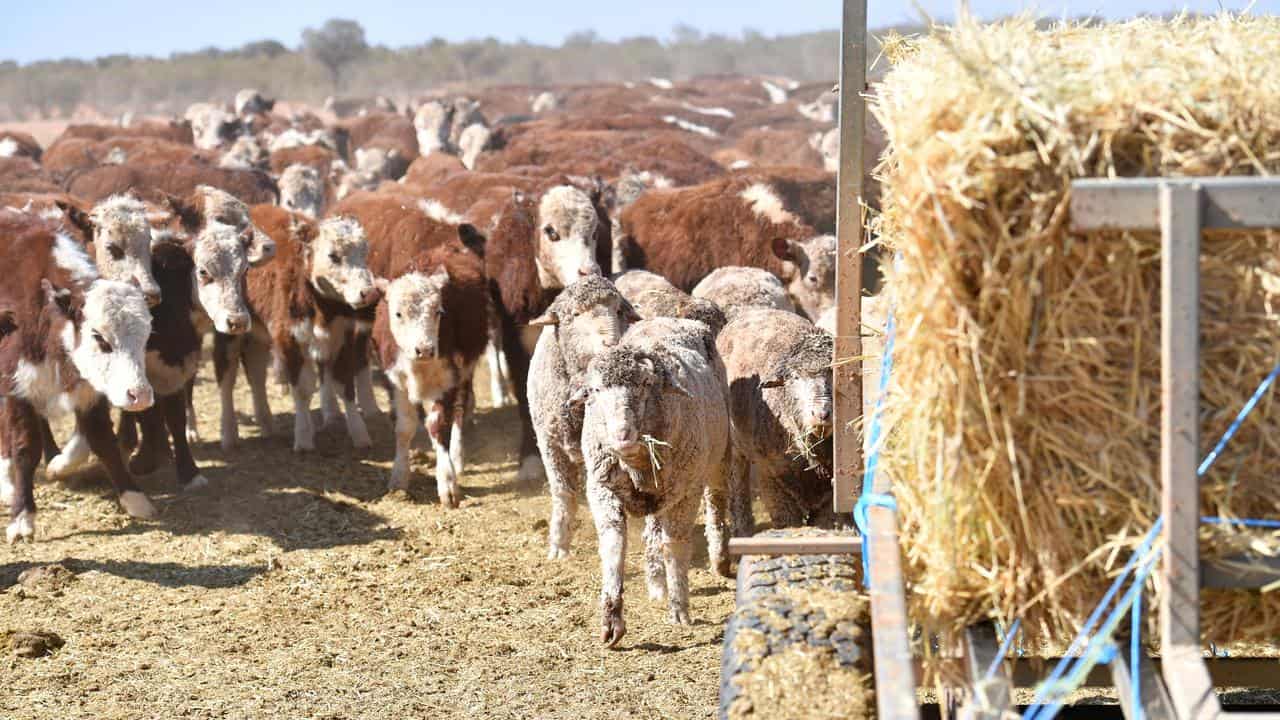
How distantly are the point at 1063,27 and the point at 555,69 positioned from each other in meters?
91.3

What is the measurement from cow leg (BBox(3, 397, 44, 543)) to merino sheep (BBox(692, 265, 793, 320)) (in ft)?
15.0

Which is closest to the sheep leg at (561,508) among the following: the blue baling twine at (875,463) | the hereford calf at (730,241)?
the hereford calf at (730,241)

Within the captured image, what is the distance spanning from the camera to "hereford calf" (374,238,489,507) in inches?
394

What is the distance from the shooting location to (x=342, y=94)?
74.7 m

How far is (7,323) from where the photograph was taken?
9.38 m

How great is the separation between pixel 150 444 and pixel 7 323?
190cm

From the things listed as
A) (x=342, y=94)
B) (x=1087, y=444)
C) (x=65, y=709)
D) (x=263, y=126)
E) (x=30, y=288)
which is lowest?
(x=65, y=709)

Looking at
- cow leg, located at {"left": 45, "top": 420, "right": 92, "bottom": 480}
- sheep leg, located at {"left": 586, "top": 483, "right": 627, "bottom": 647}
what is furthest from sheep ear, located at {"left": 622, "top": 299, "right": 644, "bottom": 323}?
cow leg, located at {"left": 45, "top": 420, "right": 92, "bottom": 480}

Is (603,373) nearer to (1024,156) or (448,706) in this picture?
(448,706)

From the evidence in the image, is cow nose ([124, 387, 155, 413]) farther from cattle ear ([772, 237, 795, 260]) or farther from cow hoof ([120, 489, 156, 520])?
cattle ear ([772, 237, 795, 260])

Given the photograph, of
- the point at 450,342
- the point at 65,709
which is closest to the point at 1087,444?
the point at 65,709

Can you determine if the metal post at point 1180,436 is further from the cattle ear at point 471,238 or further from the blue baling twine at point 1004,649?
the cattle ear at point 471,238

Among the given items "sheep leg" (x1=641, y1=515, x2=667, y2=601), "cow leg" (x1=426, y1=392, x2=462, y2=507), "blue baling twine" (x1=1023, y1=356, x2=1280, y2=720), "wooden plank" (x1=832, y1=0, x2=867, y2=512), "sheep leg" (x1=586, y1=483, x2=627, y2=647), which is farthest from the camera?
"cow leg" (x1=426, y1=392, x2=462, y2=507)

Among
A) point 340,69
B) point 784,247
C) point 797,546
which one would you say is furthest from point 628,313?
point 340,69
